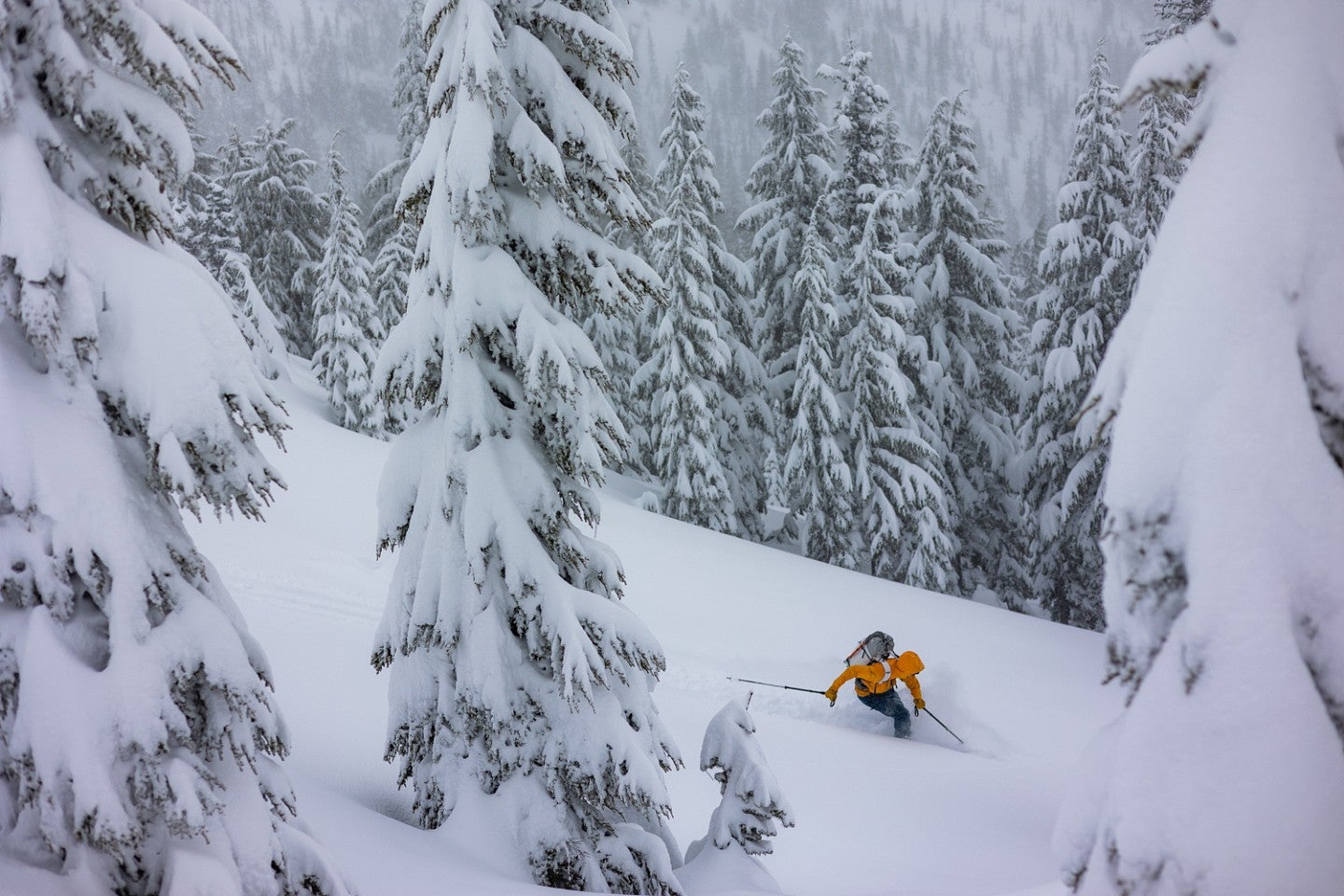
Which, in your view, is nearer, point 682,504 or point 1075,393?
point 1075,393

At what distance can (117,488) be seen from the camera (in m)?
3.93

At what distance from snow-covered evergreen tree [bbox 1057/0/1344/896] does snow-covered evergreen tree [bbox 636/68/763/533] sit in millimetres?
21374

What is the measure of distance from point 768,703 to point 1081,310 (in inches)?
579

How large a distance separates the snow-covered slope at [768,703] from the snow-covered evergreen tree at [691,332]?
10.1 ft

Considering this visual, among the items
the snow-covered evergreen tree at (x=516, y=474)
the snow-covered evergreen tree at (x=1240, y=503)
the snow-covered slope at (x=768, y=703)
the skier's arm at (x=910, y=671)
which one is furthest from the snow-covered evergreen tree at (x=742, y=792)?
the skier's arm at (x=910, y=671)

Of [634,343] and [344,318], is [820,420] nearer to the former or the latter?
[634,343]

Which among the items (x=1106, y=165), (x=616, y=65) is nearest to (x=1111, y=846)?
(x=616, y=65)

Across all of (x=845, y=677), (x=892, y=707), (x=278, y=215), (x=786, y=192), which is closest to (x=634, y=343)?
(x=786, y=192)

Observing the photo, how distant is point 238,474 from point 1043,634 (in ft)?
58.7

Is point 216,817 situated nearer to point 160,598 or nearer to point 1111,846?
→ point 160,598

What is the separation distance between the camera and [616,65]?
24.3ft

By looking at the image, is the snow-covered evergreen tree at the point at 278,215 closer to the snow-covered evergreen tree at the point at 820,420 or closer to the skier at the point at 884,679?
the snow-covered evergreen tree at the point at 820,420

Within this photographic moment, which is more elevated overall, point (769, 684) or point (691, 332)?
point (691, 332)

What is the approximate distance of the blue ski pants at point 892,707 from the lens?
13.0 metres
